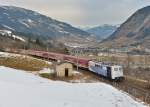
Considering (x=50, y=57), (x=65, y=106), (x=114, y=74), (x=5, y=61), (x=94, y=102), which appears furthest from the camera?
(x=50, y=57)

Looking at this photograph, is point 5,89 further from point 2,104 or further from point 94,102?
point 94,102

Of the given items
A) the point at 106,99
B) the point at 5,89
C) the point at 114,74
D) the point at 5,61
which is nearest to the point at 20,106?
the point at 5,89

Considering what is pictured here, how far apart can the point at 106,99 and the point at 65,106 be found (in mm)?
6627

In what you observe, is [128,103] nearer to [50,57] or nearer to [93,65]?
[93,65]

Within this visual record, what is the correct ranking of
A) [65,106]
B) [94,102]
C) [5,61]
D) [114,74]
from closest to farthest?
[65,106], [94,102], [114,74], [5,61]

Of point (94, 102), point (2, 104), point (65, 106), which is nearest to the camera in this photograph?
point (2, 104)

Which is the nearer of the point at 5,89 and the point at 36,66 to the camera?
the point at 5,89

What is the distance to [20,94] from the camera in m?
34.7

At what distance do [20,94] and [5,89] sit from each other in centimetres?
206

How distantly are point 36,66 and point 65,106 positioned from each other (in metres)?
52.1

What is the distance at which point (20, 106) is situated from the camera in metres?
29.6

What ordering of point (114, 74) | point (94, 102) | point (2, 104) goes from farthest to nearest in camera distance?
point (114, 74)
point (94, 102)
point (2, 104)

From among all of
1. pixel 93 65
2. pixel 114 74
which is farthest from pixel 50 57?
pixel 114 74

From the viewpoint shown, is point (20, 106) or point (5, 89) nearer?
point (20, 106)
